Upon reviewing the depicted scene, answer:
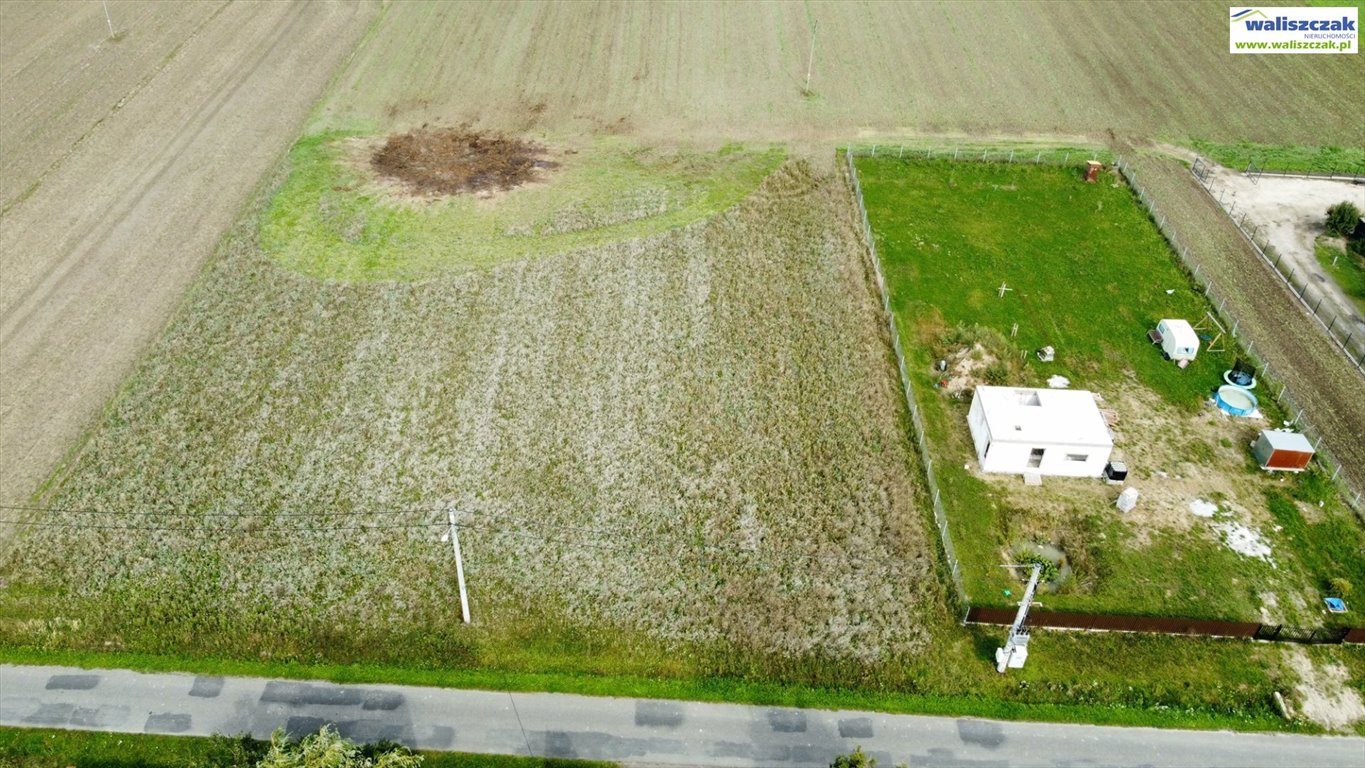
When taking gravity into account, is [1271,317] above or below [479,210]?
below

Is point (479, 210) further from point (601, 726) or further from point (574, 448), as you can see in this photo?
point (601, 726)

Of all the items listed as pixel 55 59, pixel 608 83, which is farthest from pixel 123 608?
pixel 55 59

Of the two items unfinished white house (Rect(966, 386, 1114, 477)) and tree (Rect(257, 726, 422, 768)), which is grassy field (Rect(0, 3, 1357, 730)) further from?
tree (Rect(257, 726, 422, 768))

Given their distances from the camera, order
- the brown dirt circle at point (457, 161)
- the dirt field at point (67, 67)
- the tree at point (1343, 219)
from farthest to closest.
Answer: the dirt field at point (67, 67) < the brown dirt circle at point (457, 161) < the tree at point (1343, 219)

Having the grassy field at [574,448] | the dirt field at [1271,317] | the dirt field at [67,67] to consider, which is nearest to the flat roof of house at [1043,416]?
the grassy field at [574,448]

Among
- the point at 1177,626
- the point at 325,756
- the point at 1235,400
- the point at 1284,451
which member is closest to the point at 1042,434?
the point at 1177,626

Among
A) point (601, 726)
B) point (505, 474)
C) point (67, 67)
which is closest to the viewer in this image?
point (601, 726)

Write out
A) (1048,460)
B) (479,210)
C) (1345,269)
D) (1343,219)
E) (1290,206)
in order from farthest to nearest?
(1290,206), (479,210), (1343,219), (1345,269), (1048,460)

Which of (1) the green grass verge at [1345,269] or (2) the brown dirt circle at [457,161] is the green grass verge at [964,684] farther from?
(2) the brown dirt circle at [457,161]

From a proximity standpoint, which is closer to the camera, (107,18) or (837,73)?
(837,73)
